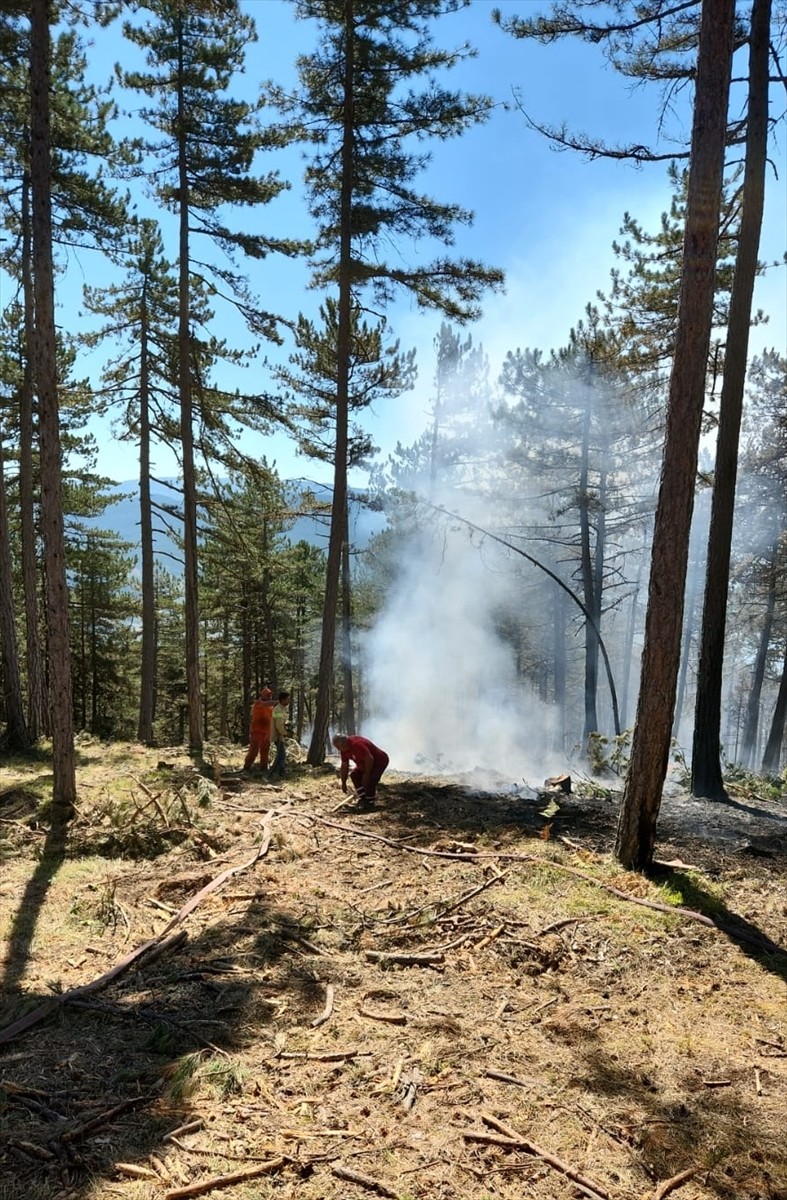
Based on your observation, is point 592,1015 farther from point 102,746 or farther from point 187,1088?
point 102,746

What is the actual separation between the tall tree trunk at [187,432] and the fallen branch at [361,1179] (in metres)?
12.3

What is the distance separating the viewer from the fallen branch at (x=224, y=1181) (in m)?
2.88

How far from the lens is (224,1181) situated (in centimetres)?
296

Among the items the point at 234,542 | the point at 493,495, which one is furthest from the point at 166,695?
the point at 234,542

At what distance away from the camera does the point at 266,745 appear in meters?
13.1

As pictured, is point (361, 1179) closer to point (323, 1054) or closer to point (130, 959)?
point (323, 1054)

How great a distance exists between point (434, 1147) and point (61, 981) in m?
3.03

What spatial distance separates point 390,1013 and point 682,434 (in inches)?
209

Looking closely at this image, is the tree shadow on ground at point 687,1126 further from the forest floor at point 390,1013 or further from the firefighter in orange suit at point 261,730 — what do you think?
the firefighter in orange suit at point 261,730

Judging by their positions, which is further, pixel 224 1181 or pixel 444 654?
pixel 444 654

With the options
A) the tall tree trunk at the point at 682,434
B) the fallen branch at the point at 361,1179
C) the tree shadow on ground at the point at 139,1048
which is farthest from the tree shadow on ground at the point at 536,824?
the fallen branch at the point at 361,1179

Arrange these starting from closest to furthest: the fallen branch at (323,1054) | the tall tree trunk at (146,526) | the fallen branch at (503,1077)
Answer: the fallen branch at (503,1077)
the fallen branch at (323,1054)
the tall tree trunk at (146,526)

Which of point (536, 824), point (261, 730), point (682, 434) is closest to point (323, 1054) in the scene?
point (536, 824)

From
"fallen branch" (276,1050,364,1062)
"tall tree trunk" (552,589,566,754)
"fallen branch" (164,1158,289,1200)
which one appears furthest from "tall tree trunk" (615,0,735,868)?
"tall tree trunk" (552,589,566,754)
